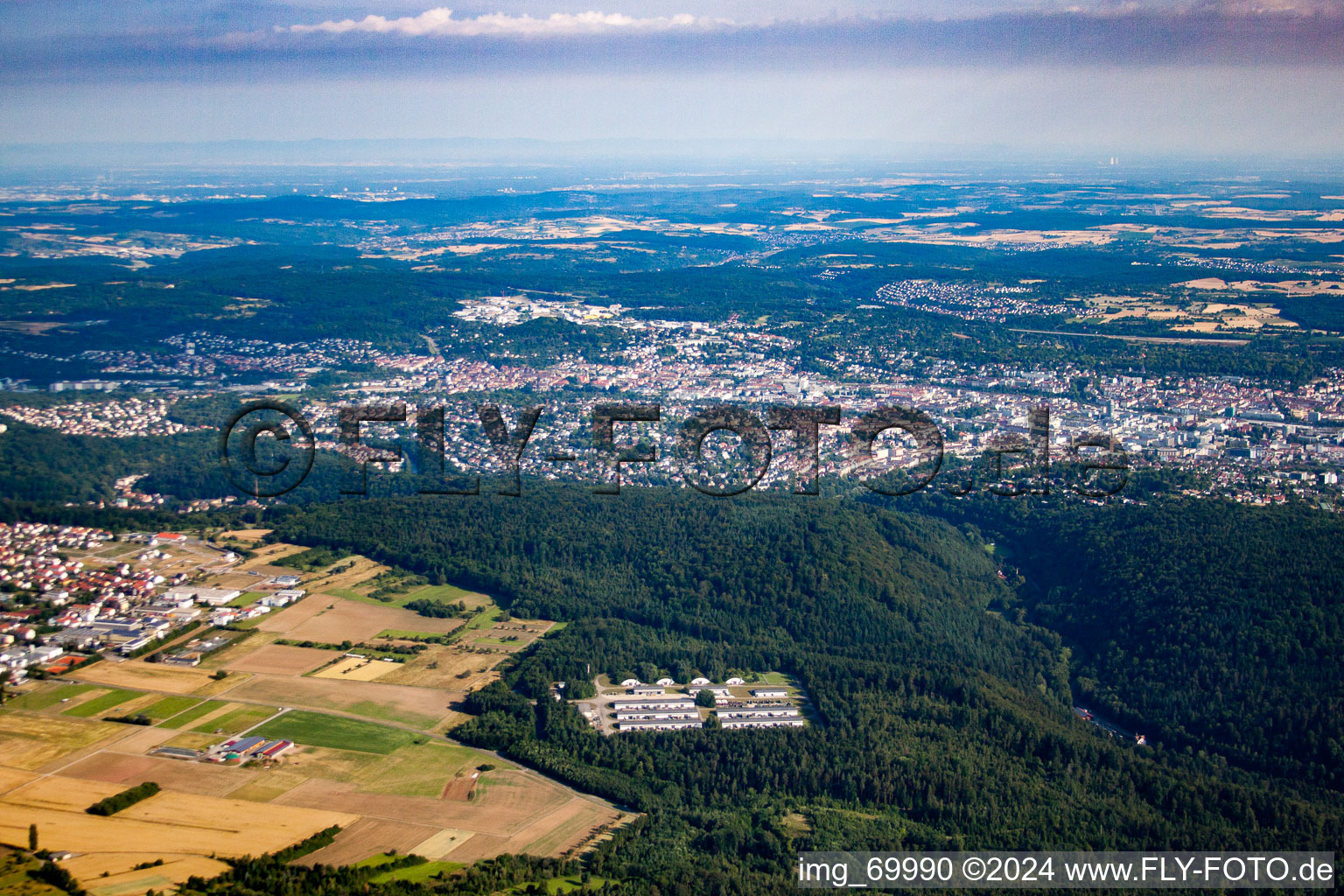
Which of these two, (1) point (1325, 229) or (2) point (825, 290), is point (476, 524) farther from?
(1) point (1325, 229)

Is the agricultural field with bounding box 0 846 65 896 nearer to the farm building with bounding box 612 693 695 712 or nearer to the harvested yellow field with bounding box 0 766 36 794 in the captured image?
the harvested yellow field with bounding box 0 766 36 794

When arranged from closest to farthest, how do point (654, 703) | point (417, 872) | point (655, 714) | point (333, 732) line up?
point (417, 872) < point (333, 732) < point (655, 714) < point (654, 703)

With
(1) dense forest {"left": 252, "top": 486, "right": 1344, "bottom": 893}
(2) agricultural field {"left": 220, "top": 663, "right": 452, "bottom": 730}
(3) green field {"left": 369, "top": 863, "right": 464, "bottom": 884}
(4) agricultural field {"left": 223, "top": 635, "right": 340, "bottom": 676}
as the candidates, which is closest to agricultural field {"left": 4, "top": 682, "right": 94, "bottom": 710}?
(4) agricultural field {"left": 223, "top": 635, "right": 340, "bottom": 676}

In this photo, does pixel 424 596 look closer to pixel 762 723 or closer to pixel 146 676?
pixel 146 676

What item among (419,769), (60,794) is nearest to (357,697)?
(419,769)

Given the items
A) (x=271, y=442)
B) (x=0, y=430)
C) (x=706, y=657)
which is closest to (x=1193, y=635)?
(x=706, y=657)

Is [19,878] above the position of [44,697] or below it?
below
